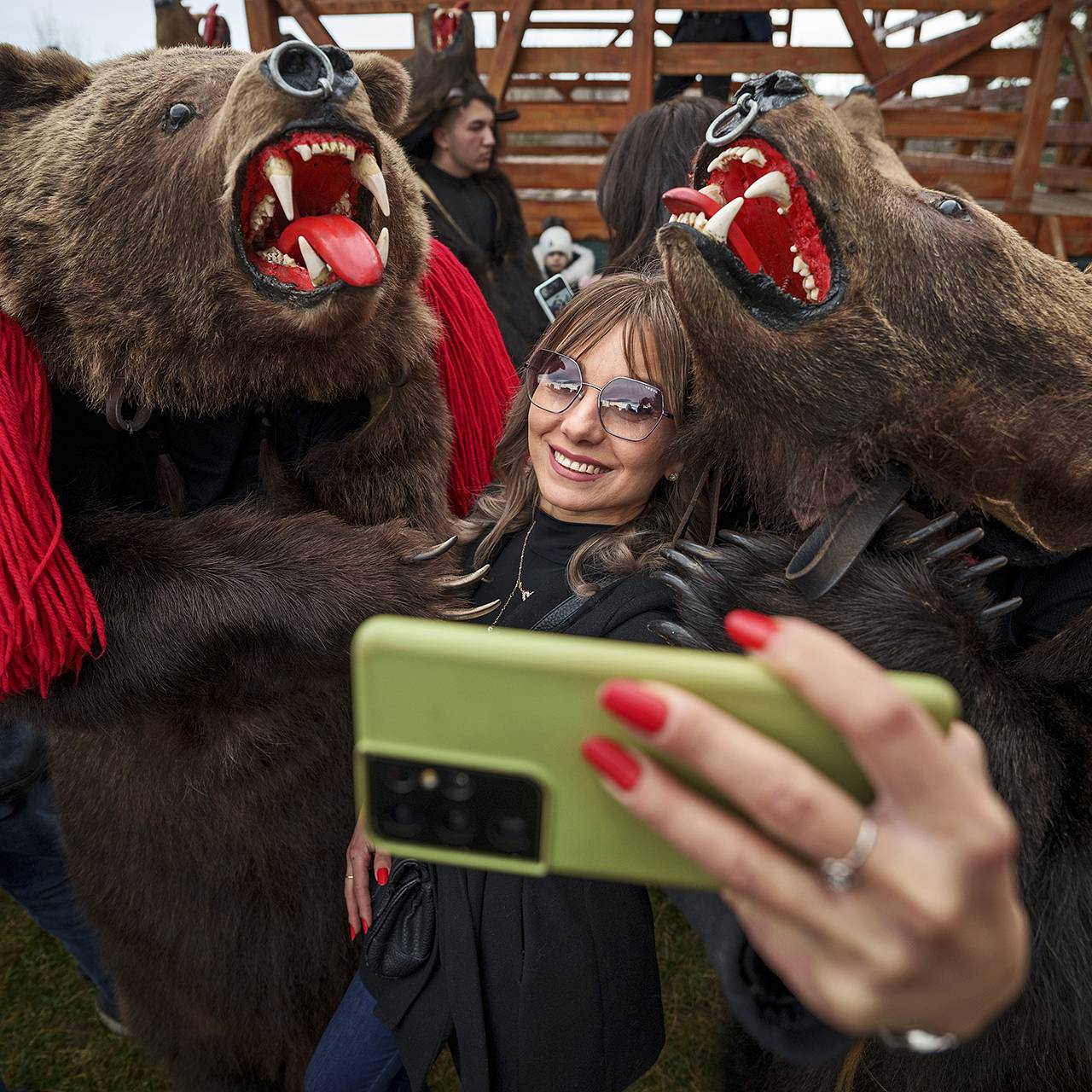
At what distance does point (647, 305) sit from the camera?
5.08ft

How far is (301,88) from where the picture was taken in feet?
4.49

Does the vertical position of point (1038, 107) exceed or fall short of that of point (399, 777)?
it falls short

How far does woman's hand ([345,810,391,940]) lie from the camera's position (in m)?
1.63

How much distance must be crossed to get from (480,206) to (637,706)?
3.91 meters

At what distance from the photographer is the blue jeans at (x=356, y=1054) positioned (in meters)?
1.64

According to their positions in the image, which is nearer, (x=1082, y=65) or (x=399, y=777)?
(x=399, y=777)

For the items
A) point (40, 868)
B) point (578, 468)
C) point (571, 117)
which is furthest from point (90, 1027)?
point (571, 117)

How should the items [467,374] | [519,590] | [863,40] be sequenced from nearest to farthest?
[519,590], [467,374], [863,40]

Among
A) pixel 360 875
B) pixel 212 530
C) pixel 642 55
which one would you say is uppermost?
pixel 642 55

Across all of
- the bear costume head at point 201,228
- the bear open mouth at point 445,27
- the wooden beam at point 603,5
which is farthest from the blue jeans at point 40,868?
the wooden beam at point 603,5

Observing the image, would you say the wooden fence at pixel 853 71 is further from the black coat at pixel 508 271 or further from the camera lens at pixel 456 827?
the camera lens at pixel 456 827

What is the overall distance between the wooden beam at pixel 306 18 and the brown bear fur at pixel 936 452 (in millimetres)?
5542

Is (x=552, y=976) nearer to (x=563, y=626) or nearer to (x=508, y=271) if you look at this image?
(x=563, y=626)

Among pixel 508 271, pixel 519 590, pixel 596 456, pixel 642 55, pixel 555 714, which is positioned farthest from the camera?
pixel 642 55
